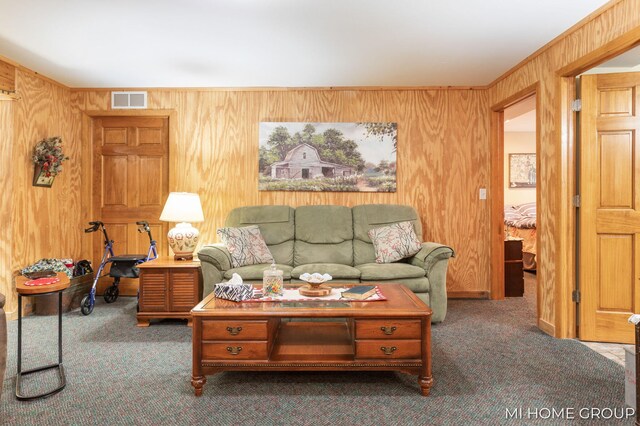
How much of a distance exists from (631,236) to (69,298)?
16.9ft

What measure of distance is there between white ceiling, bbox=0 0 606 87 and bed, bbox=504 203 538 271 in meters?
2.76

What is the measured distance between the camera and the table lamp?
3641mm

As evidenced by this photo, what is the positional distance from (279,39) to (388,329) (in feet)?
8.07

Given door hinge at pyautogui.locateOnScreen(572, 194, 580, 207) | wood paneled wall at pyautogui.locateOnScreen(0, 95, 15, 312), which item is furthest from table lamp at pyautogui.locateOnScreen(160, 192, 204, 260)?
door hinge at pyautogui.locateOnScreen(572, 194, 580, 207)

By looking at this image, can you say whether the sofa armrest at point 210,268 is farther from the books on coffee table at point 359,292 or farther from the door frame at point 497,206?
the door frame at point 497,206

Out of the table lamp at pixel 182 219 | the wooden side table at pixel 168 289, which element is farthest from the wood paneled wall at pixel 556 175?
the table lamp at pixel 182 219

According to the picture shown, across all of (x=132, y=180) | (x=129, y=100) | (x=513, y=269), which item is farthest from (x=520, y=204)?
(x=129, y=100)

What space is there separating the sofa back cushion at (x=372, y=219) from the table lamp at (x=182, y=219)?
1.68 meters

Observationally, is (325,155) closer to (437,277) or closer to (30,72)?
(437,277)

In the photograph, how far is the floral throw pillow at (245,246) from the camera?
349 centimetres

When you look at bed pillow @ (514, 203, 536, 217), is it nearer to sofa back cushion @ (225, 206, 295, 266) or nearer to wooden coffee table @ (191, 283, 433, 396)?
sofa back cushion @ (225, 206, 295, 266)

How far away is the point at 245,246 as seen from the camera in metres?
3.58

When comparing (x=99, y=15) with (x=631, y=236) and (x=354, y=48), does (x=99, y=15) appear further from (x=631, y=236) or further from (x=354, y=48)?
(x=631, y=236)

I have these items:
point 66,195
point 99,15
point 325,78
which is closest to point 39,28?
point 99,15
